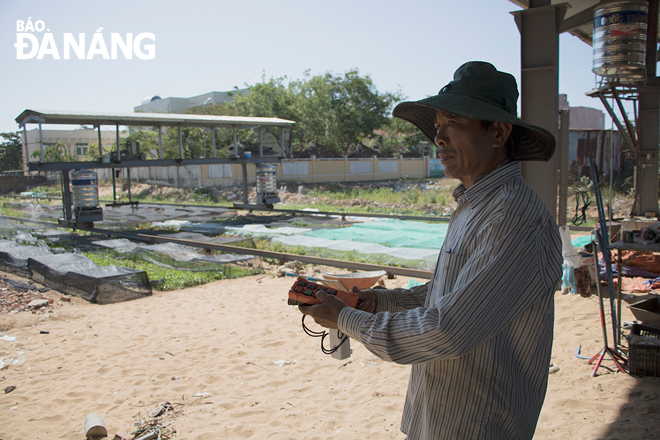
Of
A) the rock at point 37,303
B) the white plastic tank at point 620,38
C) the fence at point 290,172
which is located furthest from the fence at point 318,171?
the white plastic tank at point 620,38

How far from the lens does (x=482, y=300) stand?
51.9 inches

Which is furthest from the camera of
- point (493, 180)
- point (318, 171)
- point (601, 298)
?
point (318, 171)

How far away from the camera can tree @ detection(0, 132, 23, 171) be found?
3253cm

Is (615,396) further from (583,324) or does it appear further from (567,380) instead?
(583,324)

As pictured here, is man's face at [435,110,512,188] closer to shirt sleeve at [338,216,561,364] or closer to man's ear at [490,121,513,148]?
man's ear at [490,121,513,148]

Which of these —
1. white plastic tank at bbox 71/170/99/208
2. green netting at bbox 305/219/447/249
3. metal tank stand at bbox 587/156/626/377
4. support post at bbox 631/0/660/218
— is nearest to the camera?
metal tank stand at bbox 587/156/626/377

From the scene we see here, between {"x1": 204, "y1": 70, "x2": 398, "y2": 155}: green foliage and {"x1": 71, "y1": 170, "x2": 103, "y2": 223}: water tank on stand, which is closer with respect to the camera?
{"x1": 71, "y1": 170, "x2": 103, "y2": 223}: water tank on stand

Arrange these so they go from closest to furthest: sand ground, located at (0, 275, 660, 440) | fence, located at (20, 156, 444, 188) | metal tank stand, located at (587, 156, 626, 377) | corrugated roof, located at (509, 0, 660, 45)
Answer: sand ground, located at (0, 275, 660, 440), metal tank stand, located at (587, 156, 626, 377), corrugated roof, located at (509, 0, 660, 45), fence, located at (20, 156, 444, 188)

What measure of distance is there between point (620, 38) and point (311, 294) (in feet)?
27.9

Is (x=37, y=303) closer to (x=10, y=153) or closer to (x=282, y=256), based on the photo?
(x=282, y=256)

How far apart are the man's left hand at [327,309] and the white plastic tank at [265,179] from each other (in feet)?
58.0

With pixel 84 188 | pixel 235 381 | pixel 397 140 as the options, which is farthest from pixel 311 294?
pixel 397 140

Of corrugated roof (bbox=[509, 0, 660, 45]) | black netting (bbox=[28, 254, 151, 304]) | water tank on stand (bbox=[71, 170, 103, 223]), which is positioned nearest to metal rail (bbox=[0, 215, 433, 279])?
water tank on stand (bbox=[71, 170, 103, 223])

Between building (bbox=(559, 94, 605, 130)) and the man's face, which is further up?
building (bbox=(559, 94, 605, 130))
